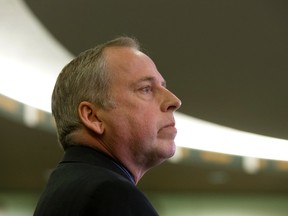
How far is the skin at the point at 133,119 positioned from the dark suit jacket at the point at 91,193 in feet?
0.17

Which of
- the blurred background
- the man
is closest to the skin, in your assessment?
the man

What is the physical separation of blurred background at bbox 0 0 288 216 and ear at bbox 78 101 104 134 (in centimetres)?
143

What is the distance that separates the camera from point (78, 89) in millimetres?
746

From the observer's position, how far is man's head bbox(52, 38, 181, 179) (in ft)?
2.35

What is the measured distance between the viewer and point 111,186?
56 centimetres

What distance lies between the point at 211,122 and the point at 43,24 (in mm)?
1720

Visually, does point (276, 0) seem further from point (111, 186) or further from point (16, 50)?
point (111, 186)

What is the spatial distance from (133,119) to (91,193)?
184 mm

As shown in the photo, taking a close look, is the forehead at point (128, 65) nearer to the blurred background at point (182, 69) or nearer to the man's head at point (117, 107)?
the man's head at point (117, 107)

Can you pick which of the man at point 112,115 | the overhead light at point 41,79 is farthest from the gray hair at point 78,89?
the overhead light at point 41,79

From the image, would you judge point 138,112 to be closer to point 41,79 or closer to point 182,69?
point 182,69

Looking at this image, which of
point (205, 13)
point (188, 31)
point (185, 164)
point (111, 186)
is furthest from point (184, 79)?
point (111, 186)

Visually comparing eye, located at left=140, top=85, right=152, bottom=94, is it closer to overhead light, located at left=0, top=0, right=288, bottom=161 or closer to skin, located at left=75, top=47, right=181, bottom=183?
skin, located at left=75, top=47, right=181, bottom=183

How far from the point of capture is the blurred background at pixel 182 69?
2.20 metres
